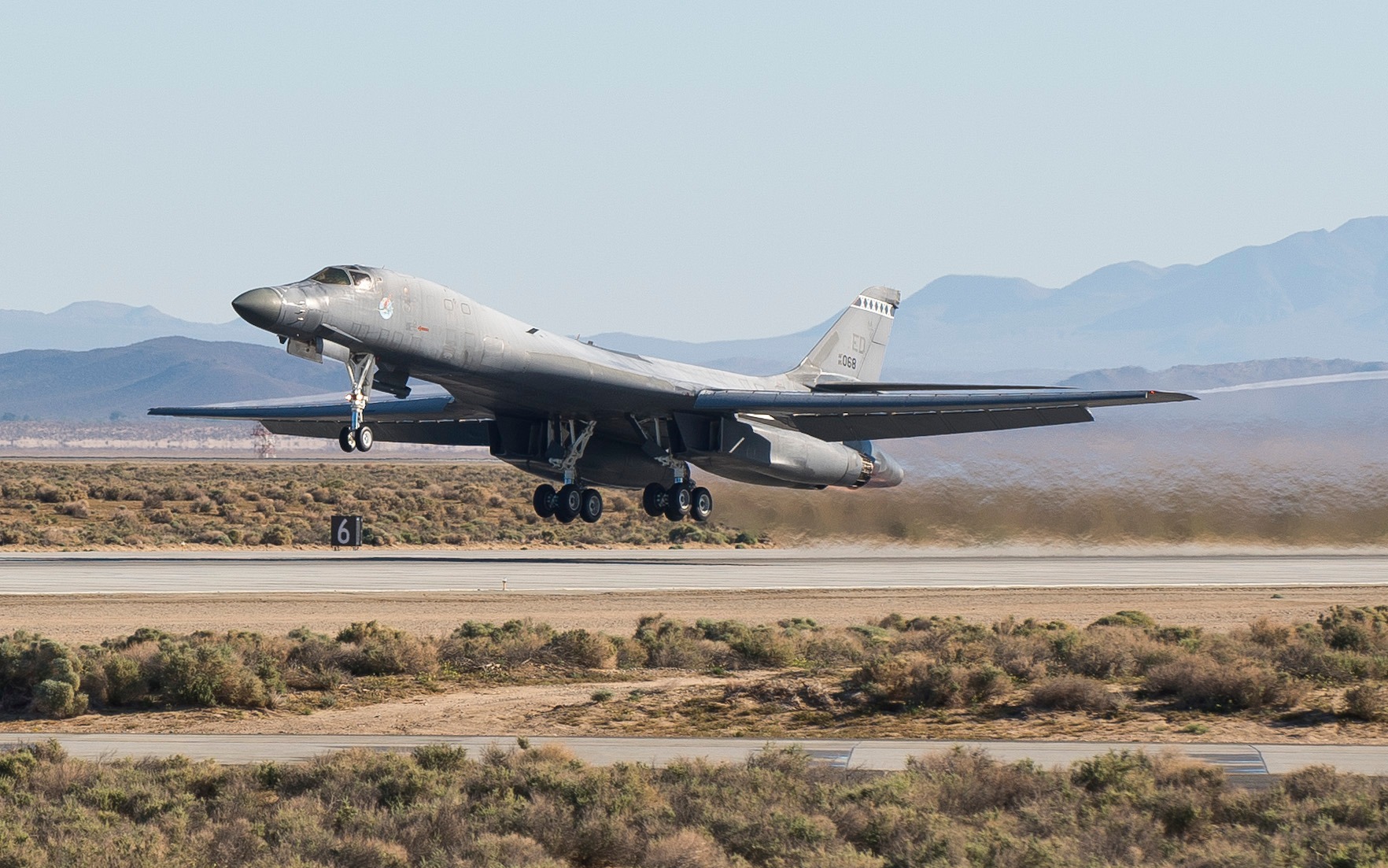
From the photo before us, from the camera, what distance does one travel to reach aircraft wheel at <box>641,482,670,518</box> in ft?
131

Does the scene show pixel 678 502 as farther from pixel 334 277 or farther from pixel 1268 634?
pixel 1268 634

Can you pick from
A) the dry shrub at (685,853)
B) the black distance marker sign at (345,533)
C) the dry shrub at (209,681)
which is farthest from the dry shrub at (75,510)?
the dry shrub at (685,853)

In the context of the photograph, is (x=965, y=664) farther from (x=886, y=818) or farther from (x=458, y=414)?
(x=458, y=414)

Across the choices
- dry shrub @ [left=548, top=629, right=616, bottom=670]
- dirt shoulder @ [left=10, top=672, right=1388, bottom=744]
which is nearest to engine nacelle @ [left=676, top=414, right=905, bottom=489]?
dry shrub @ [left=548, top=629, right=616, bottom=670]

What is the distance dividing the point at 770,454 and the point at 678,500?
8.93 ft

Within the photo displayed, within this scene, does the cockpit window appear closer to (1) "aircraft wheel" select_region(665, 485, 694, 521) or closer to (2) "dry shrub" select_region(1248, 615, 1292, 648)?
(1) "aircraft wheel" select_region(665, 485, 694, 521)

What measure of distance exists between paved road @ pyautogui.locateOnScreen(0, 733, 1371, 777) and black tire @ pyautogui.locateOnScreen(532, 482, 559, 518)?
18.5 metres

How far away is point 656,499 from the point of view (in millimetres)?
40125

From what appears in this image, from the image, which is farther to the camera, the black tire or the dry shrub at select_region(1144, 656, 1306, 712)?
the black tire

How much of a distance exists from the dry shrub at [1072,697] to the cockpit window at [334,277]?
1458cm

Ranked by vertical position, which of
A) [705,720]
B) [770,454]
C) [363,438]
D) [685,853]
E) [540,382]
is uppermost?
[540,382]

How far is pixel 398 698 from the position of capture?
24.8 meters

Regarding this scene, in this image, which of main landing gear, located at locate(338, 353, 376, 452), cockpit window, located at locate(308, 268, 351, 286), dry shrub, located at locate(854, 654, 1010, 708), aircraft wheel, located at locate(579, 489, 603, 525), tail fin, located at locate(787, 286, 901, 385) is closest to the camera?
dry shrub, located at locate(854, 654, 1010, 708)

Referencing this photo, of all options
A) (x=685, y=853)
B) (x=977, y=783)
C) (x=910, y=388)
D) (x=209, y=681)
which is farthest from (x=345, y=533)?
(x=685, y=853)
